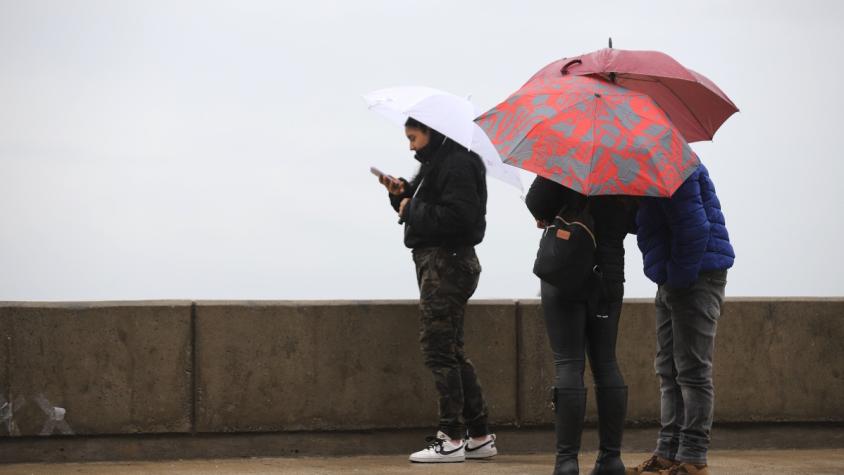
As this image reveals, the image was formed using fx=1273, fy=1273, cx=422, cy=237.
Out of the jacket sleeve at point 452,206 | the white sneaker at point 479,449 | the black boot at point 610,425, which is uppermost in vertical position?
the jacket sleeve at point 452,206

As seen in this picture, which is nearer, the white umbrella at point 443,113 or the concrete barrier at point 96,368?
the white umbrella at point 443,113

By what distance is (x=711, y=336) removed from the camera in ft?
19.9

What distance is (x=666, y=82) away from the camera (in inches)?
237

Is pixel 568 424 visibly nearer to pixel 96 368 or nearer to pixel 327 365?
pixel 327 365

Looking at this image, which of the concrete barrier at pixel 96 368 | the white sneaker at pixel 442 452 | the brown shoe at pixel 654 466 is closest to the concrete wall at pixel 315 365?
the concrete barrier at pixel 96 368

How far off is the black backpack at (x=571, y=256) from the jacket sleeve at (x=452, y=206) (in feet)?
3.50

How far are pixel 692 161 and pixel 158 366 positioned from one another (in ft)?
11.2

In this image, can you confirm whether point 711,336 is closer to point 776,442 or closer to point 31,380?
point 776,442

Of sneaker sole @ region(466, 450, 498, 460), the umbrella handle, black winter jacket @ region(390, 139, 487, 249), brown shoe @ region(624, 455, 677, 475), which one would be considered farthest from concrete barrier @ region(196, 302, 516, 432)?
the umbrella handle

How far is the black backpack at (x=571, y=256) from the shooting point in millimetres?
5695

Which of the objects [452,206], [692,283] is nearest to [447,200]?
[452,206]

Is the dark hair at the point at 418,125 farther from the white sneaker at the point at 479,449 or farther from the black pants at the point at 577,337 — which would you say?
the white sneaker at the point at 479,449

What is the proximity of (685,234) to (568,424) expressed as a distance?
40.3 inches

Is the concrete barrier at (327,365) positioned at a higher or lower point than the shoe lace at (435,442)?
higher
